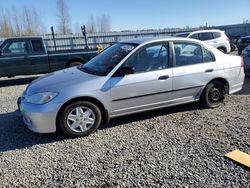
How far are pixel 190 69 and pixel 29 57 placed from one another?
6628mm

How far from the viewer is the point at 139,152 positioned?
3.83 meters

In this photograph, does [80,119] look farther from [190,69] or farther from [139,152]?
[190,69]

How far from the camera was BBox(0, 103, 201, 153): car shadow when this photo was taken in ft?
14.2

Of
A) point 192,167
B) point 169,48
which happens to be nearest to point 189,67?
point 169,48

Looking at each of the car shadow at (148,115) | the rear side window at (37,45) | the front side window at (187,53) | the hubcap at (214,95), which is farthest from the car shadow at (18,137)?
the rear side window at (37,45)

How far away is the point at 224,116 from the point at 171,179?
251cm

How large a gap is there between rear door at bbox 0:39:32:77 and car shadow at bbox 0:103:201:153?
4.04 metres

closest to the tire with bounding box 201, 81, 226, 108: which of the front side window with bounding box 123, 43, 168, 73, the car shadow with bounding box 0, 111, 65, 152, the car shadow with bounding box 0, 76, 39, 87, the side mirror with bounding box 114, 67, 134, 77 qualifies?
the front side window with bounding box 123, 43, 168, 73

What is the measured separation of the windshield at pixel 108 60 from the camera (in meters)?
4.70

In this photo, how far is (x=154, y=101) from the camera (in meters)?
4.93

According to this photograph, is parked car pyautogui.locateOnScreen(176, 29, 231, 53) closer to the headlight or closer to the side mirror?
the side mirror

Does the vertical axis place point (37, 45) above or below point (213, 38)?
above

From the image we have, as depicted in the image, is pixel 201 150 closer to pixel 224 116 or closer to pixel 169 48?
pixel 224 116

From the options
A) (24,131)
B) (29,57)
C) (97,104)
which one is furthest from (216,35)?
(24,131)
